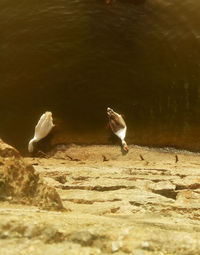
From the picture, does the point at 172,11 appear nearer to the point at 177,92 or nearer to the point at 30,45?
the point at 177,92

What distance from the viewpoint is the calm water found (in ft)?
59.3

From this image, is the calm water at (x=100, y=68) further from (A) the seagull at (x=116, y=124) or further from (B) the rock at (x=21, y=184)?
(B) the rock at (x=21, y=184)

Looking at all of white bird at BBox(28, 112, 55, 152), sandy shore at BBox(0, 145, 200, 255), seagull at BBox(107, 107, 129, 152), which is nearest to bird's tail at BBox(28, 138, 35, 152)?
white bird at BBox(28, 112, 55, 152)

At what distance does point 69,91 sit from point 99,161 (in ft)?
18.1

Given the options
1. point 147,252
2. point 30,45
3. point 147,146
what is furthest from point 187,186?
point 30,45

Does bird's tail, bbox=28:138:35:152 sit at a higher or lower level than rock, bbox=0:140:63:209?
lower

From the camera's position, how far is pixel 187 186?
37.8 feet

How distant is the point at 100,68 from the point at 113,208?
43.4ft

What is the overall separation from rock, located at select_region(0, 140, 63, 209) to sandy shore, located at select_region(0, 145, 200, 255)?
1.11ft

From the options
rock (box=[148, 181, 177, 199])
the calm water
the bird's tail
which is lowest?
the bird's tail

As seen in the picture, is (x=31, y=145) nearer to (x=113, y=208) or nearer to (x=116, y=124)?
(x=116, y=124)

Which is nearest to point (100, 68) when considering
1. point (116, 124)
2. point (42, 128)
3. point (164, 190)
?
point (116, 124)

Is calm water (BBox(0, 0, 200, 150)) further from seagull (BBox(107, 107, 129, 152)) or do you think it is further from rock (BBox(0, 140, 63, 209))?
rock (BBox(0, 140, 63, 209))

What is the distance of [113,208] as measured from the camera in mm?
8570
